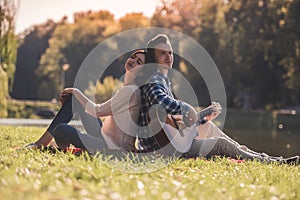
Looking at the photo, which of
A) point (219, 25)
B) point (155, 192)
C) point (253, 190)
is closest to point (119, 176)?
point (155, 192)

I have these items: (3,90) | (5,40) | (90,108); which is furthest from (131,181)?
(5,40)

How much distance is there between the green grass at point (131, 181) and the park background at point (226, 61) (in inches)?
262

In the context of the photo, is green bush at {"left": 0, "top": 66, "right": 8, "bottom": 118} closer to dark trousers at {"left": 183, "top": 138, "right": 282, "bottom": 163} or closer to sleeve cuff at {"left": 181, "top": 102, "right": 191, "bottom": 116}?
dark trousers at {"left": 183, "top": 138, "right": 282, "bottom": 163}

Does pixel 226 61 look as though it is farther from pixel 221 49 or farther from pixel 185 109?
pixel 185 109

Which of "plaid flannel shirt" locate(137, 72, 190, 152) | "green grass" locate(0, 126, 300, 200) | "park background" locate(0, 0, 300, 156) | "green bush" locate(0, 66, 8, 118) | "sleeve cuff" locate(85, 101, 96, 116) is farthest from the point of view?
"park background" locate(0, 0, 300, 156)

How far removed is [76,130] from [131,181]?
77.5 inches

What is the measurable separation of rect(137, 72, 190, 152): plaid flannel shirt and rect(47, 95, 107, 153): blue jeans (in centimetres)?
41

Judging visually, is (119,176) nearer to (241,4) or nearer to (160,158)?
(160,158)

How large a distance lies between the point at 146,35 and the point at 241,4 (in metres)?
8.93

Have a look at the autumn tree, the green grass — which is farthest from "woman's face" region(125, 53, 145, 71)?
the autumn tree

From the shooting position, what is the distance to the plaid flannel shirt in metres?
5.20

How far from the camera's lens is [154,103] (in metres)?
5.24

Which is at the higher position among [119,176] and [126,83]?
[126,83]

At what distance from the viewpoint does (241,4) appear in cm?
3425
